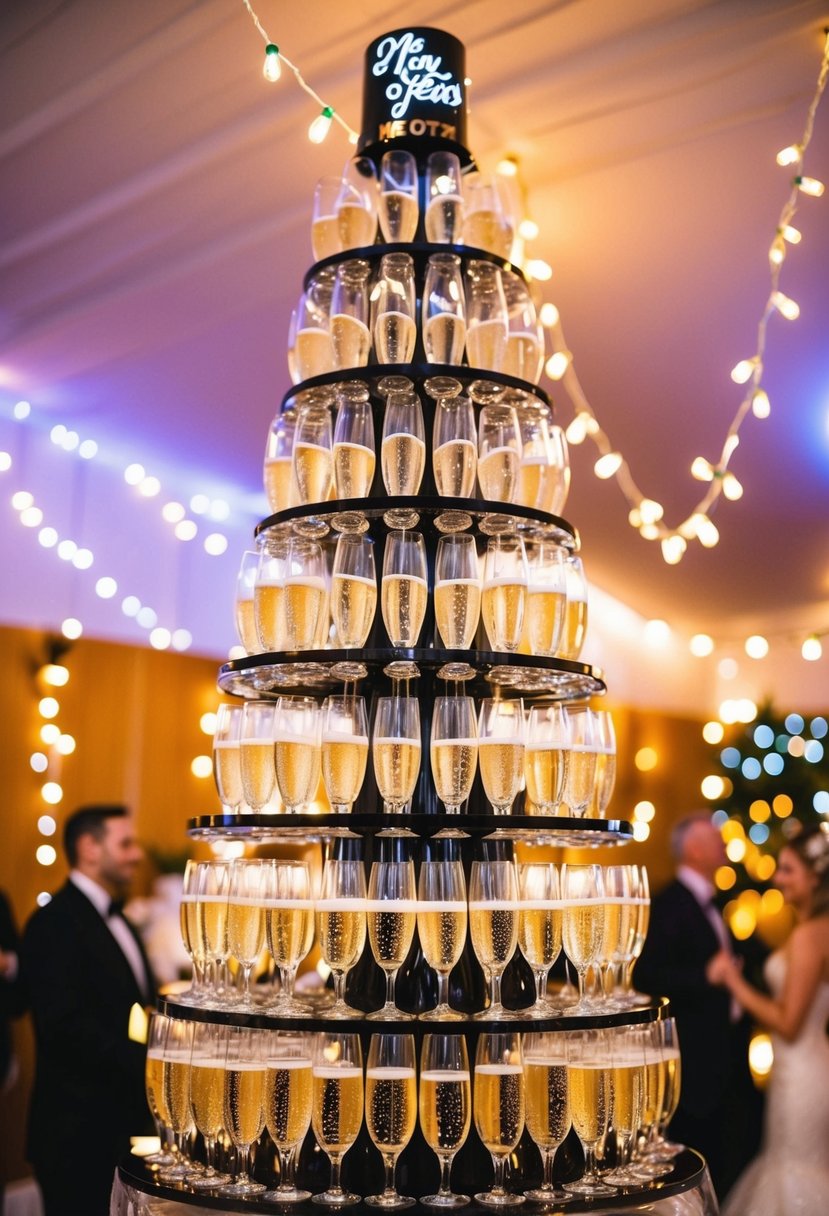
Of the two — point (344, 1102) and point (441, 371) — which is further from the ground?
point (441, 371)

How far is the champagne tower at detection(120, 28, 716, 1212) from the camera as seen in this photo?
206 centimetres

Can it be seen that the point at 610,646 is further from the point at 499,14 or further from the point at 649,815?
the point at 499,14

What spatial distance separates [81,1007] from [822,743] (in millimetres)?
5912

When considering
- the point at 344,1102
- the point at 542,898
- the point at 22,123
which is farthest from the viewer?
the point at 22,123

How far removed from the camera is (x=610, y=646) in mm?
8453

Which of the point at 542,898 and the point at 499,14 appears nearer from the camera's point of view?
the point at 542,898

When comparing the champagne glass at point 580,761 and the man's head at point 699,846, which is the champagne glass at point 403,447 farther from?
the man's head at point 699,846

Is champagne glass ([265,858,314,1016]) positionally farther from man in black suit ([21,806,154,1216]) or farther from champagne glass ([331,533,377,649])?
man in black suit ([21,806,154,1216])

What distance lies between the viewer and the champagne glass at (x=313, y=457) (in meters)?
2.37

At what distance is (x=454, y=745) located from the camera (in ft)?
6.82

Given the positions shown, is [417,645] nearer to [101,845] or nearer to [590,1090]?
[590,1090]

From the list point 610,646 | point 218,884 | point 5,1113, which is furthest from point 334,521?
point 610,646

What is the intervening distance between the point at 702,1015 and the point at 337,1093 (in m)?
2.77

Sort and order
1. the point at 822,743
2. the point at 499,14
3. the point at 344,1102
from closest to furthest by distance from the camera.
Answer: the point at 344,1102
the point at 499,14
the point at 822,743
